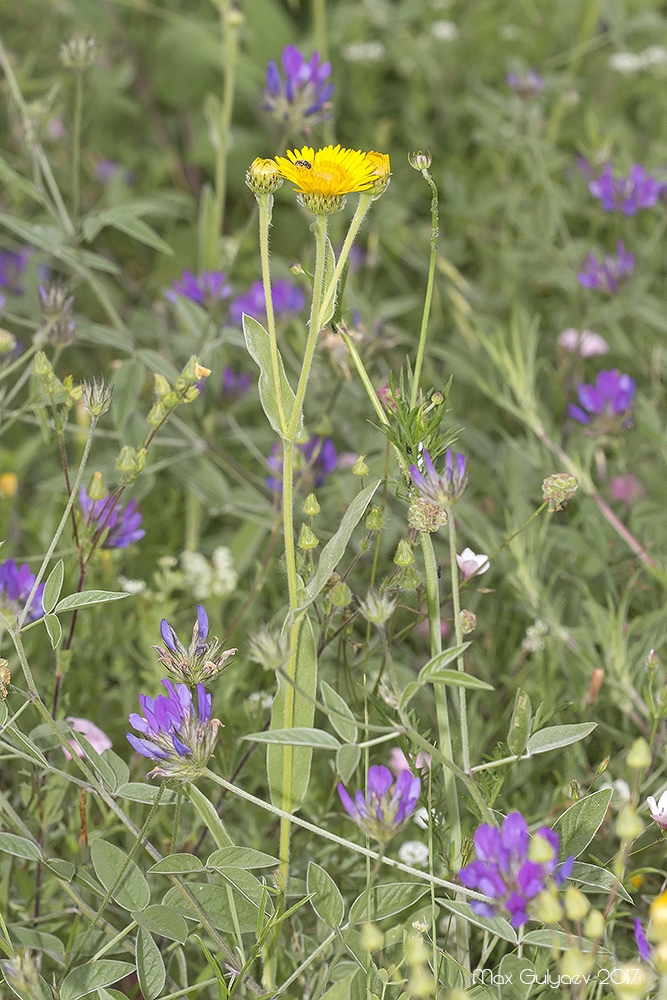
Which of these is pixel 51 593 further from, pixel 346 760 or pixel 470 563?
pixel 470 563

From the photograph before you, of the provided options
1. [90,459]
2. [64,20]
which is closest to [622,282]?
[90,459]

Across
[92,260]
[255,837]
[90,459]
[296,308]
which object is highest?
[92,260]

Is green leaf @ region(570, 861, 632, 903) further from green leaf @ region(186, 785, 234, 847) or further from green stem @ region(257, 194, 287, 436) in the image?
green stem @ region(257, 194, 287, 436)

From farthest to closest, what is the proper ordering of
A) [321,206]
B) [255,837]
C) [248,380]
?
1. [248,380]
2. [255,837]
3. [321,206]

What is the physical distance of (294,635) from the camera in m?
0.74

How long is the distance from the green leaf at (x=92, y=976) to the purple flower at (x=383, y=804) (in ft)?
0.76

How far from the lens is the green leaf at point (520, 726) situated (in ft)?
2.25

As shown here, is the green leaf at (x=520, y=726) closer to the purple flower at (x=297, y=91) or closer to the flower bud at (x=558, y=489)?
the flower bud at (x=558, y=489)

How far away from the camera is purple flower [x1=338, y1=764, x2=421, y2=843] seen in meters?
0.62

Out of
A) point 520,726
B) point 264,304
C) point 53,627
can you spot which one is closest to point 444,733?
point 520,726

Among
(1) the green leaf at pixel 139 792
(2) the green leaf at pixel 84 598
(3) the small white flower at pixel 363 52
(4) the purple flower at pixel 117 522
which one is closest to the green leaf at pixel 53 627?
(2) the green leaf at pixel 84 598

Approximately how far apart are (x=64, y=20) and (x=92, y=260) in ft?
4.42

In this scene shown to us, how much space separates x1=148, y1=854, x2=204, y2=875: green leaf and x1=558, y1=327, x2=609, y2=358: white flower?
107 centimetres

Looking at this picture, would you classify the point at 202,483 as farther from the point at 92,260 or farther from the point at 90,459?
the point at 92,260
